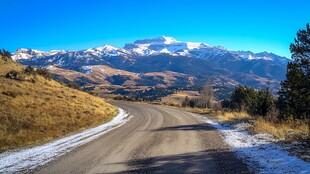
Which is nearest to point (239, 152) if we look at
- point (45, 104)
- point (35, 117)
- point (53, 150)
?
point (53, 150)

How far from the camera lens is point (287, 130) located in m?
16.3

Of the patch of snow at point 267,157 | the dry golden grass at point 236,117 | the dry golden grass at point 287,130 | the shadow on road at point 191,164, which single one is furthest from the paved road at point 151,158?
the dry golden grass at point 236,117

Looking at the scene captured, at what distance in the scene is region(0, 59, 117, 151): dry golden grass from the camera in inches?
731

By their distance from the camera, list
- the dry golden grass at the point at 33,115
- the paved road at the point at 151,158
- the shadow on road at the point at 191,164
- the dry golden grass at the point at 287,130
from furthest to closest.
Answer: the dry golden grass at the point at 33,115
the dry golden grass at the point at 287,130
the paved road at the point at 151,158
the shadow on road at the point at 191,164

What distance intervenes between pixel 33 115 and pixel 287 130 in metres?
17.1

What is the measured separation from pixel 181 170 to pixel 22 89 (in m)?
26.9

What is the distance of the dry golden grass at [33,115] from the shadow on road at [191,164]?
863 cm

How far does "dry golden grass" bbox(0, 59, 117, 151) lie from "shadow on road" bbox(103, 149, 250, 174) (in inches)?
340

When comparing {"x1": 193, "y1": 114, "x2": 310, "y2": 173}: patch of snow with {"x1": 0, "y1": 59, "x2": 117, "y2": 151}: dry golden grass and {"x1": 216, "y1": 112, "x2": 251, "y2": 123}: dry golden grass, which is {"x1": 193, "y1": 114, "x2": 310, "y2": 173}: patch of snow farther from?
{"x1": 216, "y1": 112, "x2": 251, "y2": 123}: dry golden grass

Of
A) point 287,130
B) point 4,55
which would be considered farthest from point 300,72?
point 4,55

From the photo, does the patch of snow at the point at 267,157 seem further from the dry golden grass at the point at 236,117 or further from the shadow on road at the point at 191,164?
the dry golden grass at the point at 236,117

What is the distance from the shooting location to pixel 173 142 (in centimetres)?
1486

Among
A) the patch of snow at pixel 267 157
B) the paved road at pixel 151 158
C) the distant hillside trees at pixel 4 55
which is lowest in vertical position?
the paved road at pixel 151 158

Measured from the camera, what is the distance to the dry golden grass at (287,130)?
1376cm
